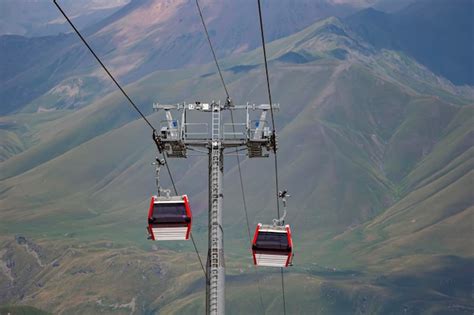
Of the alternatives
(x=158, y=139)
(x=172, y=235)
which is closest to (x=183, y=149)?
(x=158, y=139)

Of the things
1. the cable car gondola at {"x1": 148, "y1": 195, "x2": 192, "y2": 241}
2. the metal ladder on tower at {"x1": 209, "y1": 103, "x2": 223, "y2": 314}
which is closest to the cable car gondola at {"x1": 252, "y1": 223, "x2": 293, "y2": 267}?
the cable car gondola at {"x1": 148, "y1": 195, "x2": 192, "y2": 241}

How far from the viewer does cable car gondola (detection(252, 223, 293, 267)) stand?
32156 millimetres

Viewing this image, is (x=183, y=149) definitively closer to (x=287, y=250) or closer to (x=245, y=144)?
(x=245, y=144)

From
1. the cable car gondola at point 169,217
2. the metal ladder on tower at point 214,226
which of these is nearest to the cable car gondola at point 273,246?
the cable car gondola at point 169,217

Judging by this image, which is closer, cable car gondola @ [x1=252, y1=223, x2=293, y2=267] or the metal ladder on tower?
the metal ladder on tower

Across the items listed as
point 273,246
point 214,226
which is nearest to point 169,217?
point 214,226

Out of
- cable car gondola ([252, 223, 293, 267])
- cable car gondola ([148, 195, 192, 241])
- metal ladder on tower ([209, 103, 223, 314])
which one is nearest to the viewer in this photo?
metal ladder on tower ([209, 103, 223, 314])

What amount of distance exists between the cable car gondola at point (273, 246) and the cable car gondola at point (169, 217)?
2.77m

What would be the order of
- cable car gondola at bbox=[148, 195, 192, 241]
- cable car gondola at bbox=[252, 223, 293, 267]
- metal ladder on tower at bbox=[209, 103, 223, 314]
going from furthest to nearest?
cable car gondola at bbox=[252, 223, 293, 267] < cable car gondola at bbox=[148, 195, 192, 241] < metal ladder on tower at bbox=[209, 103, 223, 314]

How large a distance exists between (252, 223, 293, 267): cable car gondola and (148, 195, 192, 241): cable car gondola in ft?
9.10

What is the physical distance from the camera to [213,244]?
29359 millimetres

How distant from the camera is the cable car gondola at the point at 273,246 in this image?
1266 inches

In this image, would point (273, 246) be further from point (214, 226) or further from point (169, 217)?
point (169, 217)

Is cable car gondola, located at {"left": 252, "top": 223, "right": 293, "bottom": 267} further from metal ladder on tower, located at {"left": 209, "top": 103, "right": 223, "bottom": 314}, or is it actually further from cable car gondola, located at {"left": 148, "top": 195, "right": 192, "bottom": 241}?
metal ladder on tower, located at {"left": 209, "top": 103, "right": 223, "bottom": 314}
